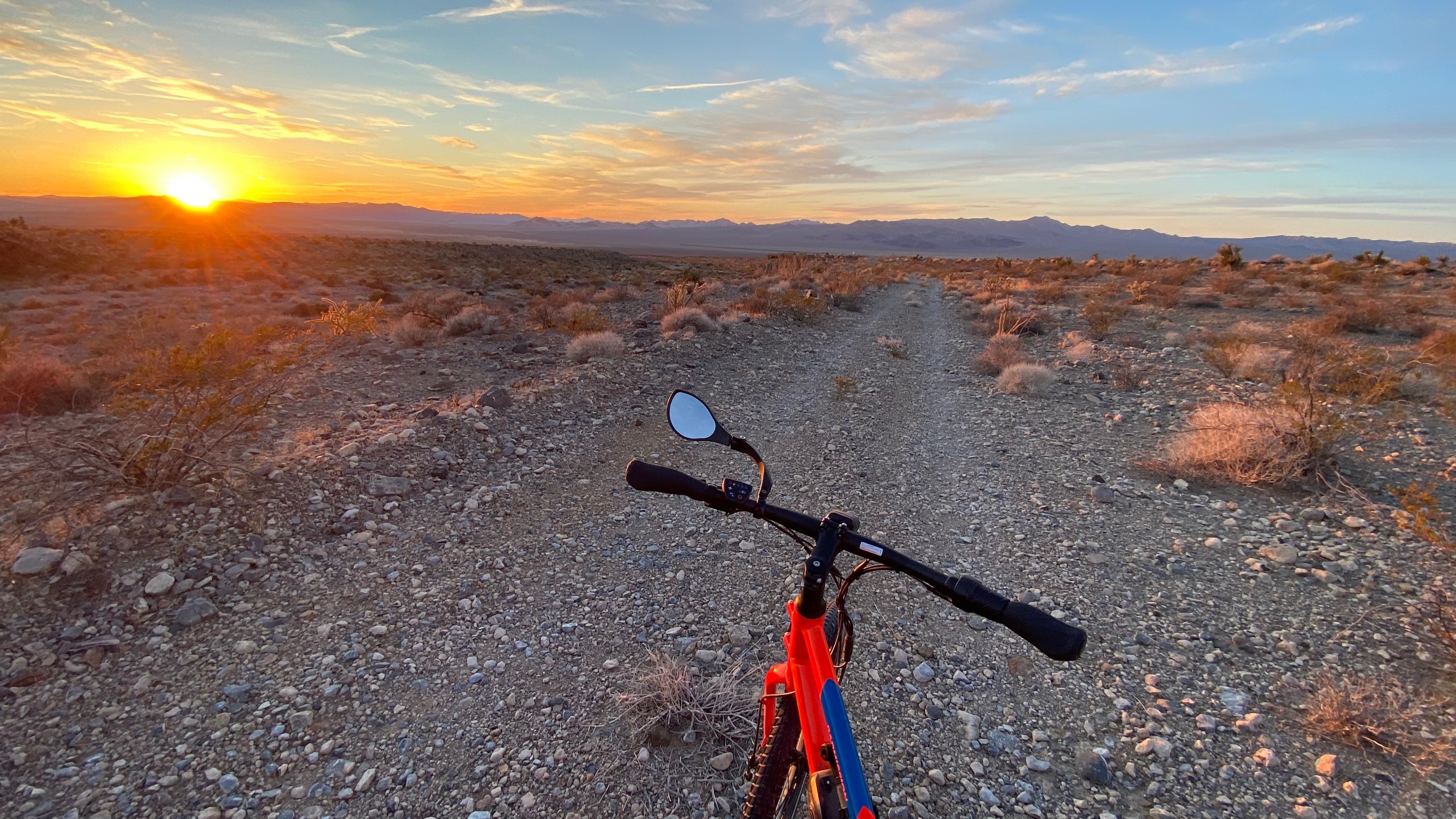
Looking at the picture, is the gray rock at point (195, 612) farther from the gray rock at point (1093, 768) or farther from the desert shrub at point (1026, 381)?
the desert shrub at point (1026, 381)

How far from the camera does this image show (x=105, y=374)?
8.15 metres

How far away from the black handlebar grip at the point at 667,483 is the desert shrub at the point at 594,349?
28.5ft

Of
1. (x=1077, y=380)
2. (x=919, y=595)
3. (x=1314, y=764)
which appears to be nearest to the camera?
(x=1314, y=764)

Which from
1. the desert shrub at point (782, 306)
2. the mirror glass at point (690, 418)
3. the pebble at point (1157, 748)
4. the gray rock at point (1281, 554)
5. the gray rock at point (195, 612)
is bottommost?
the pebble at point (1157, 748)

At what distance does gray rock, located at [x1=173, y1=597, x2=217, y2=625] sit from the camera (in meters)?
3.59

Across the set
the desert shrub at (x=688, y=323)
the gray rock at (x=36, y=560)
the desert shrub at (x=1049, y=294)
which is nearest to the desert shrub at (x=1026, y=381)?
the desert shrub at (x=688, y=323)

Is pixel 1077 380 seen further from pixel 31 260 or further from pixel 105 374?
pixel 31 260

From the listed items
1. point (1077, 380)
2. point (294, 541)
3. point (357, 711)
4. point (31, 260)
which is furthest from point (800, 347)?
point (31, 260)

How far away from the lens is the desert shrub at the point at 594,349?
10.4 meters

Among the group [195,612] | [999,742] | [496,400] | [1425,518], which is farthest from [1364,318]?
[195,612]

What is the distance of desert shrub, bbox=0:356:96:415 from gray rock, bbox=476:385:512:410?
4.54m

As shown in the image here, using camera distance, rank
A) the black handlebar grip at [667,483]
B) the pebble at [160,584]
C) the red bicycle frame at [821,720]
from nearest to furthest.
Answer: the red bicycle frame at [821,720] → the black handlebar grip at [667,483] → the pebble at [160,584]

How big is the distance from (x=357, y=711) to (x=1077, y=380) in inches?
411

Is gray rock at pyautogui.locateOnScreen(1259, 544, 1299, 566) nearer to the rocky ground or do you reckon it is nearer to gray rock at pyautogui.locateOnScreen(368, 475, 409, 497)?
the rocky ground
